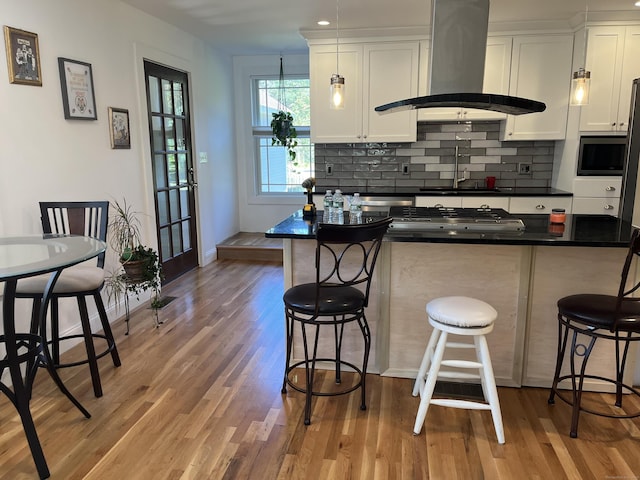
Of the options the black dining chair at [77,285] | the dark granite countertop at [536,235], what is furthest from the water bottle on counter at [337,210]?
the black dining chair at [77,285]

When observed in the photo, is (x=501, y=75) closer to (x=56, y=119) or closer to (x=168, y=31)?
(x=168, y=31)

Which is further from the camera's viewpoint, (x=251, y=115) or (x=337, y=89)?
(x=251, y=115)

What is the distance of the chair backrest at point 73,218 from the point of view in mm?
2695

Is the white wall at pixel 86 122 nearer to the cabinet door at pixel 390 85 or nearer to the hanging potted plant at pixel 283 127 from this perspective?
the hanging potted plant at pixel 283 127

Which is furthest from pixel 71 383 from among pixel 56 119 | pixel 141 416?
pixel 56 119

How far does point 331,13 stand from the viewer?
Answer: 387cm

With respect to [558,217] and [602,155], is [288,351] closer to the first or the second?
[558,217]

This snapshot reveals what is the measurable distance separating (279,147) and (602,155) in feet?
11.9

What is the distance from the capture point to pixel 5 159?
259 cm

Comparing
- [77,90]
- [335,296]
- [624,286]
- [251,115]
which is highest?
[251,115]

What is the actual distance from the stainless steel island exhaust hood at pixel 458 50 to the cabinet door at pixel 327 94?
1.76 metres

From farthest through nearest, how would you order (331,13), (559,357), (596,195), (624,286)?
(596,195), (331,13), (559,357), (624,286)

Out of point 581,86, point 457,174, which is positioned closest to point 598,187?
point 457,174

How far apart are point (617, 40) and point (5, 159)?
4.74 meters
